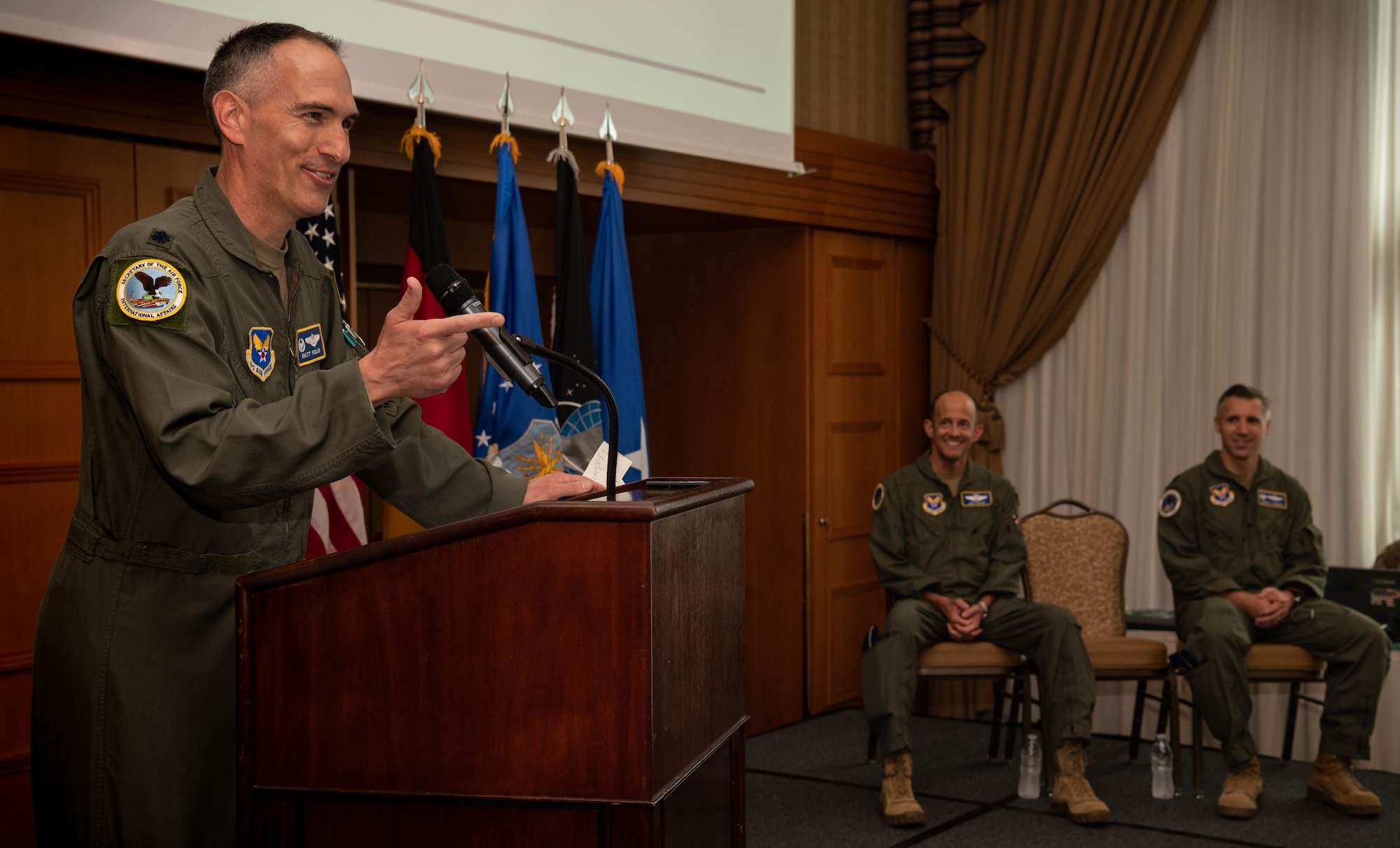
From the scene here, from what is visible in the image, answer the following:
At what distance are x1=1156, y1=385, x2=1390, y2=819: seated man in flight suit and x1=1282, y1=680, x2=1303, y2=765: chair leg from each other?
0.34m

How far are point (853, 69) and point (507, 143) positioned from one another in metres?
2.44

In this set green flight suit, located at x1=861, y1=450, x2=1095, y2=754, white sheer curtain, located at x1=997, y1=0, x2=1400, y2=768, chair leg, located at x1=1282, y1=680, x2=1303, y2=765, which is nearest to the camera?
green flight suit, located at x1=861, y1=450, x2=1095, y2=754

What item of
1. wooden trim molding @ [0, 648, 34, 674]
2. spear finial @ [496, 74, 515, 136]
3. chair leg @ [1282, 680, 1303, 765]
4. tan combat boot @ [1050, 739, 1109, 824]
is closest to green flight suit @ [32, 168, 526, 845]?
wooden trim molding @ [0, 648, 34, 674]

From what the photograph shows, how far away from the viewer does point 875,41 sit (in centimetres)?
579

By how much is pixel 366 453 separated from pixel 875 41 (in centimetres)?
499

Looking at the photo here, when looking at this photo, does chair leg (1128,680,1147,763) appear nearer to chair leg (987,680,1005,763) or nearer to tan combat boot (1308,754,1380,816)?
chair leg (987,680,1005,763)

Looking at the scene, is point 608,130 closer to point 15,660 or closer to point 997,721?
point 15,660

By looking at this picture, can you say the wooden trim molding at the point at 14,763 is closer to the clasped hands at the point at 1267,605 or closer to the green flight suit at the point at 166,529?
the green flight suit at the point at 166,529

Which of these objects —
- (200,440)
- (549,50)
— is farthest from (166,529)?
(549,50)

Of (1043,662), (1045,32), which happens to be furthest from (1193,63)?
(1043,662)

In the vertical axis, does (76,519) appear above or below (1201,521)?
above

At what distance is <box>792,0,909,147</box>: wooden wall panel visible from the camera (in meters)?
5.39

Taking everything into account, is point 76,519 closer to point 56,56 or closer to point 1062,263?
point 56,56

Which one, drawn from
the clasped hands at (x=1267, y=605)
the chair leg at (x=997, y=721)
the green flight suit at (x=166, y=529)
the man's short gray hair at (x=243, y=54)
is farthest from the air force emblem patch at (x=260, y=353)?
the clasped hands at (x=1267, y=605)
